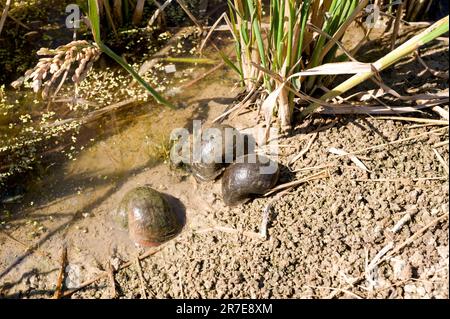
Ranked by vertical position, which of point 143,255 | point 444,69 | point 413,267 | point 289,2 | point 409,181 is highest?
point 289,2

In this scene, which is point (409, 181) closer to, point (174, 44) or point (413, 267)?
point (413, 267)

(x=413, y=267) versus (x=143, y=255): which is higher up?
(x=413, y=267)

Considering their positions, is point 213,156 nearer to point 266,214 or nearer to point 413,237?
point 266,214

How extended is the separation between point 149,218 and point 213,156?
0.53 m

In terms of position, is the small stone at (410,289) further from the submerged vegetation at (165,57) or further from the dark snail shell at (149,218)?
the dark snail shell at (149,218)

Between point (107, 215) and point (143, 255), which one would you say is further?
point (107, 215)

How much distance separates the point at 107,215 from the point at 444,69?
230 centimetres

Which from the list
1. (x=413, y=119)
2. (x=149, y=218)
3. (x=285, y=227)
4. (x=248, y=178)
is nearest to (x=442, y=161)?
(x=413, y=119)

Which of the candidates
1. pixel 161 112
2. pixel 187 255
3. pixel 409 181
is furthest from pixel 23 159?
pixel 409 181

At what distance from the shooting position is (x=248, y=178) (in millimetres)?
2918

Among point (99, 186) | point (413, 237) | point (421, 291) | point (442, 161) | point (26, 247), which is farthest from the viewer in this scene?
point (99, 186)

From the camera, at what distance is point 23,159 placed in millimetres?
3400

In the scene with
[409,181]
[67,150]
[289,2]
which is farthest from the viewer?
[67,150]

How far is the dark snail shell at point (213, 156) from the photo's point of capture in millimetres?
3140
